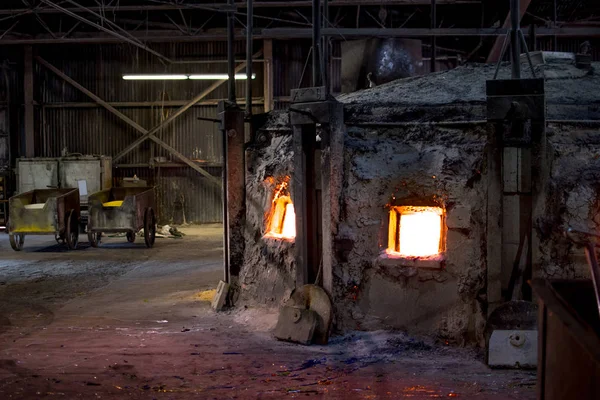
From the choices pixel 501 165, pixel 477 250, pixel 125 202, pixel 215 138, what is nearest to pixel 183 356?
pixel 477 250

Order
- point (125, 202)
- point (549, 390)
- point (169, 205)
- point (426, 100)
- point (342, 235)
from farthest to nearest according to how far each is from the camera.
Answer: point (169, 205) → point (125, 202) → point (426, 100) → point (342, 235) → point (549, 390)

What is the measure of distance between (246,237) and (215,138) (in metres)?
13.5

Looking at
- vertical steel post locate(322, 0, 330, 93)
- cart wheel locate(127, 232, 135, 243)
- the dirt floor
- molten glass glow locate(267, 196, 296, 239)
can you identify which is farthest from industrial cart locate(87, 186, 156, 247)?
molten glass glow locate(267, 196, 296, 239)

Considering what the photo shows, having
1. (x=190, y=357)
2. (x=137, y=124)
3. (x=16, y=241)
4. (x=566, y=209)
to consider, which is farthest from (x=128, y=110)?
(x=566, y=209)

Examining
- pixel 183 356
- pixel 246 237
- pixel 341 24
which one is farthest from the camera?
pixel 341 24

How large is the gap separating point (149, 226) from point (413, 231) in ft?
35.5

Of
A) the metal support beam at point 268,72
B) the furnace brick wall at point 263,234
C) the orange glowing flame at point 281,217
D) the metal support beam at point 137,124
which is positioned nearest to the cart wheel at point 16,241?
the metal support beam at point 137,124

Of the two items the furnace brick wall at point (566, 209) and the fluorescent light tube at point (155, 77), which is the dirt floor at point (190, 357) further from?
the fluorescent light tube at point (155, 77)

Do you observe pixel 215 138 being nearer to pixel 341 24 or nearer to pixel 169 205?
pixel 169 205

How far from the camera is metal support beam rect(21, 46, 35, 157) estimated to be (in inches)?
895

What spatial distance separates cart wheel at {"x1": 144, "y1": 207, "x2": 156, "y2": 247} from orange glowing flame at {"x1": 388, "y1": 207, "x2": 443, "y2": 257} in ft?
Result: 33.6

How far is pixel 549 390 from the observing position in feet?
14.1

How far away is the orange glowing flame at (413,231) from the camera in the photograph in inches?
345

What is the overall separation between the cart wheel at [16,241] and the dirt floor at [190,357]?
Answer: 212 inches
